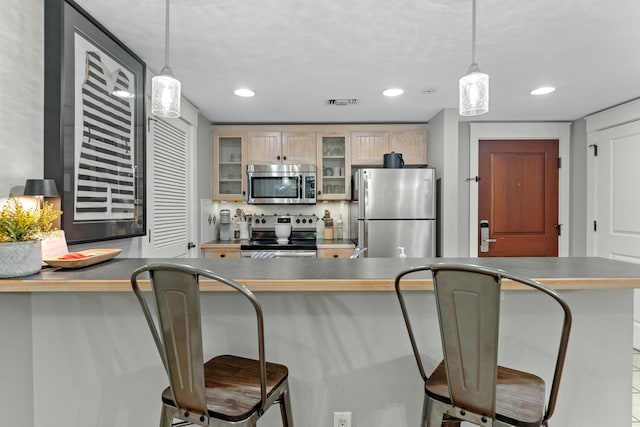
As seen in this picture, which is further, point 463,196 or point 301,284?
point 463,196

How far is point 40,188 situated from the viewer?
145 cm

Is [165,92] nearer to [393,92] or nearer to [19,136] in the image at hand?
[19,136]

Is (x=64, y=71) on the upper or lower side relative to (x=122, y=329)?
upper

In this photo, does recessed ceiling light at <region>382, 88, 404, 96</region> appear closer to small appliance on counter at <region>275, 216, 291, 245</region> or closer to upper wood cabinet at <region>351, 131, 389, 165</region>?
upper wood cabinet at <region>351, 131, 389, 165</region>

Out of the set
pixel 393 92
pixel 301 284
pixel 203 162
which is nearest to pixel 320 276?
pixel 301 284

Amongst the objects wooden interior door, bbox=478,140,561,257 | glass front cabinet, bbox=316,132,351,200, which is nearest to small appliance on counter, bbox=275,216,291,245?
glass front cabinet, bbox=316,132,351,200

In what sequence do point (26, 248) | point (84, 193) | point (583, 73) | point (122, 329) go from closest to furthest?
point (26, 248)
point (122, 329)
point (84, 193)
point (583, 73)

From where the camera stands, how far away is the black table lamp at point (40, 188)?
4.73 ft

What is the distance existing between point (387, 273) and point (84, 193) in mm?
1518

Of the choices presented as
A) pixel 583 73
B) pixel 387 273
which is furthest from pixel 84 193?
pixel 583 73

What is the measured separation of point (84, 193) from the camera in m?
1.76

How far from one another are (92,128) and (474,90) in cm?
185

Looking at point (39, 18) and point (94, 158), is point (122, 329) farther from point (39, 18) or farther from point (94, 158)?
point (39, 18)

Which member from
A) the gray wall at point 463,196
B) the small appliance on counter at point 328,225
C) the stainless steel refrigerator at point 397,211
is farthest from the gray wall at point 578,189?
the small appliance on counter at point 328,225
